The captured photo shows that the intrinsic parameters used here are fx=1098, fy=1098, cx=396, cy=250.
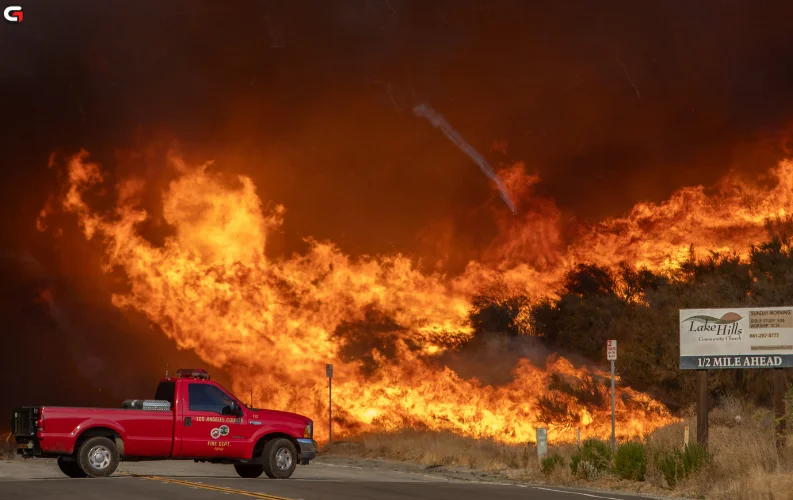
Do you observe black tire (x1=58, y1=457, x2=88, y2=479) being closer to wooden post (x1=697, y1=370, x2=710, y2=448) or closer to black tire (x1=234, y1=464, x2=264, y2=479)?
black tire (x1=234, y1=464, x2=264, y2=479)

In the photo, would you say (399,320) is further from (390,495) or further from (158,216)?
(390,495)

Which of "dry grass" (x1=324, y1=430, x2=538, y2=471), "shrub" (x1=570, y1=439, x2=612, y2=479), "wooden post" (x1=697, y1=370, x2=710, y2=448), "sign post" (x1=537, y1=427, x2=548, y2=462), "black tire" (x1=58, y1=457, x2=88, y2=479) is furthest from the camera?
"dry grass" (x1=324, y1=430, x2=538, y2=471)

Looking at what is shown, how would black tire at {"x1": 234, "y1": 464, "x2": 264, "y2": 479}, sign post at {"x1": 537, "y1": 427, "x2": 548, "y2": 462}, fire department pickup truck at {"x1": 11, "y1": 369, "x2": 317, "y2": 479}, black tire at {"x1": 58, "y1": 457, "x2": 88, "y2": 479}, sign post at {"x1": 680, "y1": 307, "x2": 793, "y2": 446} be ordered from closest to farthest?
fire department pickup truck at {"x1": 11, "y1": 369, "x2": 317, "y2": 479} → black tire at {"x1": 58, "y1": 457, "x2": 88, "y2": 479} → black tire at {"x1": 234, "y1": 464, "x2": 264, "y2": 479} → sign post at {"x1": 680, "y1": 307, "x2": 793, "y2": 446} → sign post at {"x1": 537, "y1": 427, "x2": 548, "y2": 462}

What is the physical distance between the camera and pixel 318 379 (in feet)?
150

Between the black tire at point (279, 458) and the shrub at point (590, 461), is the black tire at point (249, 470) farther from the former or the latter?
the shrub at point (590, 461)

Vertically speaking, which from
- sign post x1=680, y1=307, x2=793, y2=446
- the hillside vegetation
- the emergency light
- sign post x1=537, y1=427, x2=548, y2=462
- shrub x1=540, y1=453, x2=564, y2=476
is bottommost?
shrub x1=540, y1=453, x2=564, y2=476

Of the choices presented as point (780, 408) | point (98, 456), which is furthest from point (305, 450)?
point (780, 408)

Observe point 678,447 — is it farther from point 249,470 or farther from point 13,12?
point 13,12

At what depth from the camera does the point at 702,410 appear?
2611cm

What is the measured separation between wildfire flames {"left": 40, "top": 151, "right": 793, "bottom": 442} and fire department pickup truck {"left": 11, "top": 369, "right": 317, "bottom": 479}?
1758 cm

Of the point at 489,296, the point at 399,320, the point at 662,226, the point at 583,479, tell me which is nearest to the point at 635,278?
the point at 662,226

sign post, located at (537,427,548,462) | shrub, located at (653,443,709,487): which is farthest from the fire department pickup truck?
shrub, located at (653,443,709,487)

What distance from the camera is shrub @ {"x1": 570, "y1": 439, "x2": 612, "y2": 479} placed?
2516 centimetres

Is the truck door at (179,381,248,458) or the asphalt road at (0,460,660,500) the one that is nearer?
the asphalt road at (0,460,660,500)
